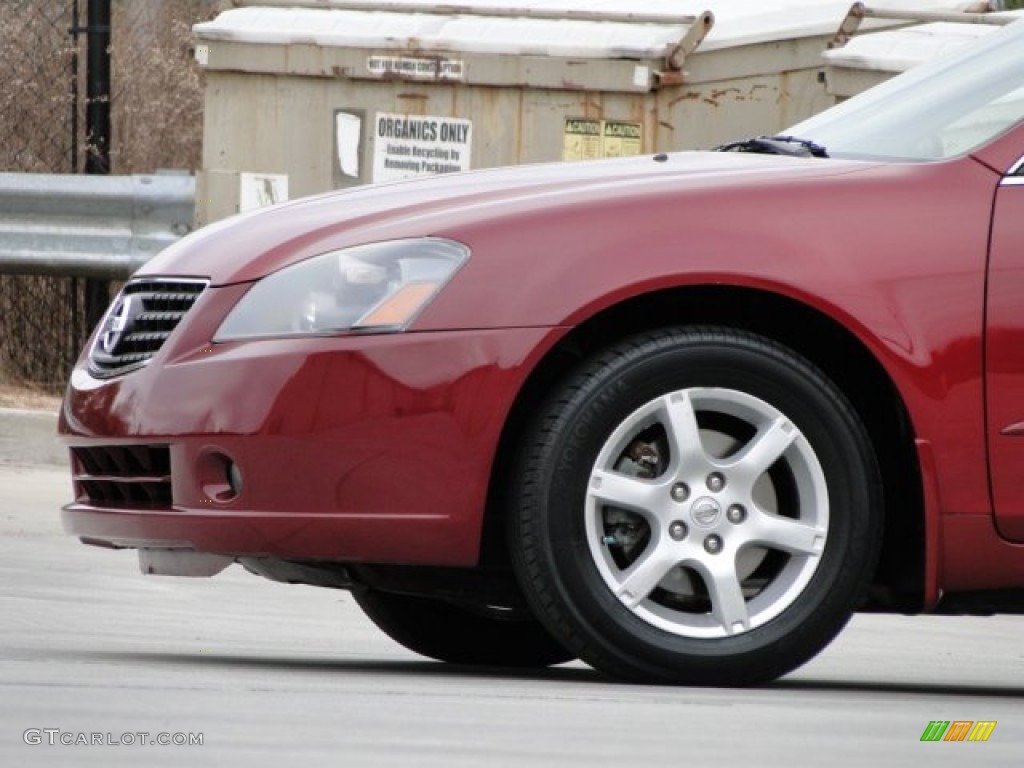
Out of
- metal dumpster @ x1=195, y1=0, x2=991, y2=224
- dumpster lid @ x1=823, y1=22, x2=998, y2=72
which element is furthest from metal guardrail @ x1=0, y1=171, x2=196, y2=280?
dumpster lid @ x1=823, y1=22, x2=998, y2=72

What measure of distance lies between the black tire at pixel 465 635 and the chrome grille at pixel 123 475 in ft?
2.62

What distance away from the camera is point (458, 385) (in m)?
4.95

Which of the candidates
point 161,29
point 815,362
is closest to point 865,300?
point 815,362

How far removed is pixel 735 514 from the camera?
503 cm

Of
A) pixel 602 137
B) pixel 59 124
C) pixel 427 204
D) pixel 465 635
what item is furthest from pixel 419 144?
pixel 427 204

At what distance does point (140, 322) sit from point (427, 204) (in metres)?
0.64

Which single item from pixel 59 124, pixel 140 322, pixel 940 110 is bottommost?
pixel 59 124

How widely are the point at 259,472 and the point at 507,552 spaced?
50cm

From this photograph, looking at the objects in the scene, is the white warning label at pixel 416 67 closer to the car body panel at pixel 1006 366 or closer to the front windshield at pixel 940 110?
the front windshield at pixel 940 110

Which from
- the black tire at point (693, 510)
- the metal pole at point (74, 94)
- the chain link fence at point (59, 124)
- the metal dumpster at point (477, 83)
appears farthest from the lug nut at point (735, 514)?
the metal pole at point (74, 94)

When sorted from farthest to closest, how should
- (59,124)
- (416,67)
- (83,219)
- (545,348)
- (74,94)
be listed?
(59,124), (74,94), (416,67), (83,219), (545,348)

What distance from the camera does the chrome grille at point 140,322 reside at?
5.27 metres

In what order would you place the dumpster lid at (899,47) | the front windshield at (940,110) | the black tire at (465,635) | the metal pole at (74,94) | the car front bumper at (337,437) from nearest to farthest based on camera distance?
the car front bumper at (337,437) < the front windshield at (940,110) < the black tire at (465,635) < the dumpster lid at (899,47) < the metal pole at (74,94)

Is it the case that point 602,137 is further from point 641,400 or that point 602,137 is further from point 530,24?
point 641,400
